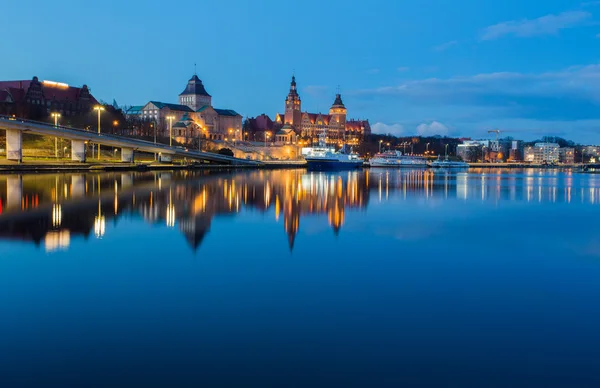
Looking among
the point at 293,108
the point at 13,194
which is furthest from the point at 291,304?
the point at 293,108

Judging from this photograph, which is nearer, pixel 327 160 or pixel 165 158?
pixel 165 158

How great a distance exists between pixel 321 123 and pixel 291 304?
14057cm

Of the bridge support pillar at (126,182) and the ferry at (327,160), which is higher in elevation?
the ferry at (327,160)

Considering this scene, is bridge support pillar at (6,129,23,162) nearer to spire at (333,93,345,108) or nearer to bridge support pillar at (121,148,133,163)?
bridge support pillar at (121,148,133,163)

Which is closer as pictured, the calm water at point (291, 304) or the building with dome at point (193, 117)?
the calm water at point (291, 304)

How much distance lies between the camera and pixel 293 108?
456 feet

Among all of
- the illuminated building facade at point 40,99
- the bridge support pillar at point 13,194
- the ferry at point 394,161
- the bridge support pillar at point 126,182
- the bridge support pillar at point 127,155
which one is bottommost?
the bridge support pillar at point 13,194

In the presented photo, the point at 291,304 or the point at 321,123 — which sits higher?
the point at 321,123

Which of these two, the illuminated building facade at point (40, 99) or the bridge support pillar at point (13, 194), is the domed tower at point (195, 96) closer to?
the illuminated building facade at point (40, 99)

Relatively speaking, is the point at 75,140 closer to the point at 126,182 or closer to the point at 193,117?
the point at 126,182

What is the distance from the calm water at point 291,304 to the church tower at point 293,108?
123 m

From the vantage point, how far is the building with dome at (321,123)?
139 metres

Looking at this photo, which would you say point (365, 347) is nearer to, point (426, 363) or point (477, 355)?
point (426, 363)

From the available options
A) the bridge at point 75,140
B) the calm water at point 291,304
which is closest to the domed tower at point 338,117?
the bridge at point 75,140
